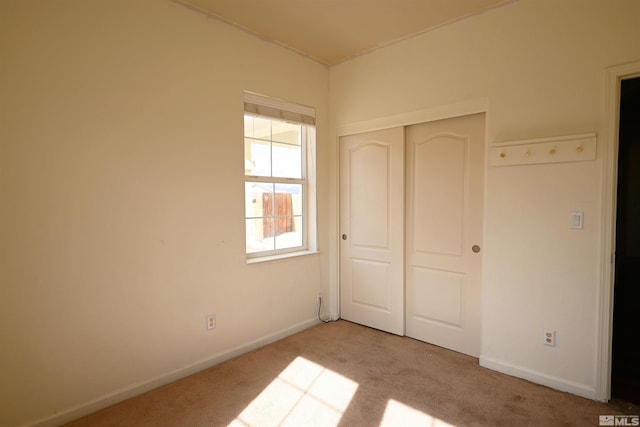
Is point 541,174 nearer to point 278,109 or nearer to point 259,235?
point 278,109

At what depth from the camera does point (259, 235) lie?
321 centimetres

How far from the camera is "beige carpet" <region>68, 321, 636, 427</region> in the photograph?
2047 mm

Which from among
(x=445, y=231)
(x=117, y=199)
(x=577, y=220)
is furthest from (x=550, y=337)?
(x=117, y=199)

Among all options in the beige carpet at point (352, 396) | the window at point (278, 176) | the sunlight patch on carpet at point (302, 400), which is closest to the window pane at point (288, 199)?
the window at point (278, 176)

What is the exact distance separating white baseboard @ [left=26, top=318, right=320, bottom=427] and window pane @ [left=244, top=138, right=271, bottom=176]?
1.55 meters

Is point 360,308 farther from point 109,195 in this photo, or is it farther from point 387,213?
point 109,195

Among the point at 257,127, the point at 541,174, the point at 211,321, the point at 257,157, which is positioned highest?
the point at 257,127

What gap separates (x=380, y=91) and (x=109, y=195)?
2.51 metres

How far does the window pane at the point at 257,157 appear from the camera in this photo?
3.07m
